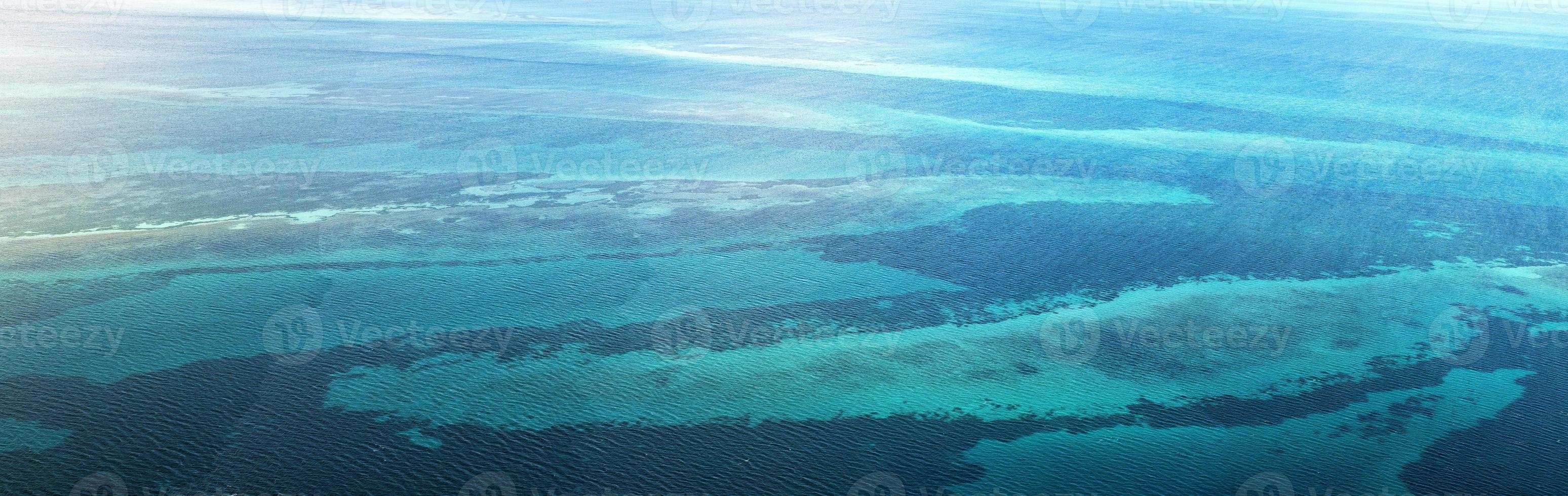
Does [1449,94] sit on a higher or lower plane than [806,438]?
higher

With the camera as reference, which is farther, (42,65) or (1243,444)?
(42,65)

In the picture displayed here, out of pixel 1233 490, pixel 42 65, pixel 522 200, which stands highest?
pixel 42 65

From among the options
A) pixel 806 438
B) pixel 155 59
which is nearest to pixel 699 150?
pixel 806 438

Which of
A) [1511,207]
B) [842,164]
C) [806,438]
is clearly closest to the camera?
[806,438]

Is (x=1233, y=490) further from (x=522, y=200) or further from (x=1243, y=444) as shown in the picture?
(x=522, y=200)

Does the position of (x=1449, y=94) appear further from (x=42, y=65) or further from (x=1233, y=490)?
(x=42, y=65)

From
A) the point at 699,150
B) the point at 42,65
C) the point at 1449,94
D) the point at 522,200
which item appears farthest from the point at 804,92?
the point at 42,65

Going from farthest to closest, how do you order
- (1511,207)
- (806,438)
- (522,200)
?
(1511,207) → (522,200) → (806,438)
